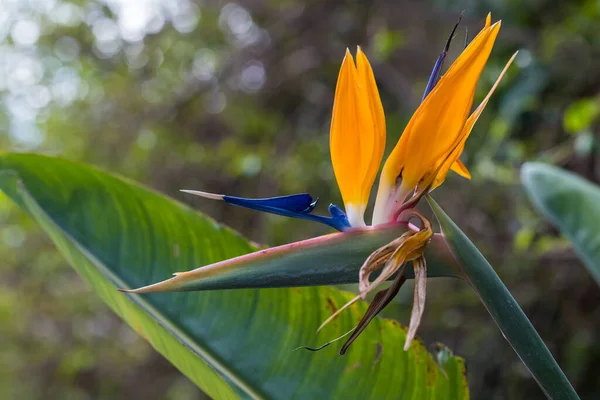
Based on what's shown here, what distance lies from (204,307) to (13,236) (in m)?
2.15

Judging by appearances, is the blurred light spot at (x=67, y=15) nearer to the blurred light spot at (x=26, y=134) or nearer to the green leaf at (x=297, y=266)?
the blurred light spot at (x=26, y=134)

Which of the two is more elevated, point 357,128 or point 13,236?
point 357,128

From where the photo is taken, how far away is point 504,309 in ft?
1.04

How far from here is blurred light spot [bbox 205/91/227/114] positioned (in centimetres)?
239

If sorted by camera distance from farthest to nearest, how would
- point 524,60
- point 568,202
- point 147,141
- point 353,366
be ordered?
point 147,141 → point 524,60 → point 568,202 → point 353,366

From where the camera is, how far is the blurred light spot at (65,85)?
2326 millimetres

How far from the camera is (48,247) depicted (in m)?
2.43

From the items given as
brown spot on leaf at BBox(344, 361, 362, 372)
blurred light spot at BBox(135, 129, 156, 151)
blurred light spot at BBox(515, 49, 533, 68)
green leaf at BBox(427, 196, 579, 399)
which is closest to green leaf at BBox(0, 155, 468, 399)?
brown spot on leaf at BBox(344, 361, 362, 372)

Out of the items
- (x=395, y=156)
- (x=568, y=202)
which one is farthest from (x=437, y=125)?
(x=568, y=202)

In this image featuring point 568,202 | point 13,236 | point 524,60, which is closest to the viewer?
point 568,202

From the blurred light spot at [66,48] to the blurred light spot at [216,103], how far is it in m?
0.56

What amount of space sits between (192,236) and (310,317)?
151 millimetres

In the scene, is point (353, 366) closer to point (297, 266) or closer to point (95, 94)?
point (297, 266)

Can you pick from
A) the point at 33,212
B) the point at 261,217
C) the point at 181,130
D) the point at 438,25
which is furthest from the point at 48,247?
the point at 33,212
